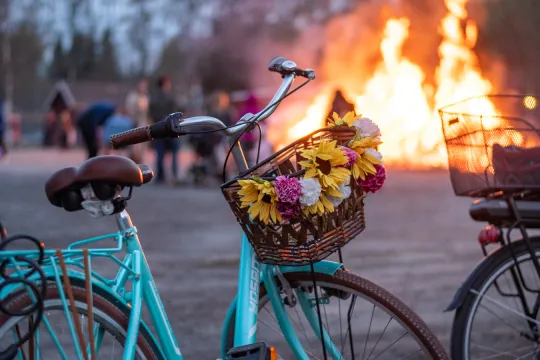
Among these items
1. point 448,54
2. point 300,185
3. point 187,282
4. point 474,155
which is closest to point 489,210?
point 474,155

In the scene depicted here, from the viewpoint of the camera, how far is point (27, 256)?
2.57 metres

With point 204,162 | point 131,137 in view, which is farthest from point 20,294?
point 204,162

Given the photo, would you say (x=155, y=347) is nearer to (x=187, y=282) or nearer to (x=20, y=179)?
(x=187, y=282)

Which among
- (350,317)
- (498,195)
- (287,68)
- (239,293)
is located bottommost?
(350,317)

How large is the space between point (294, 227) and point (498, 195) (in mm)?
1251

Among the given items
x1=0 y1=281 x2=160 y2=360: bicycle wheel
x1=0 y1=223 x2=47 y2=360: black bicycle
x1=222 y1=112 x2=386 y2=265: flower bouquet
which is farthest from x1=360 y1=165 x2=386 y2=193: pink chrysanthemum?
x1=0 y1=223 x2=47 y2=360: black bicycle

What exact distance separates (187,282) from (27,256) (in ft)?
13.9

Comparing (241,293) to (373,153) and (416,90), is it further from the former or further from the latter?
(416,90)

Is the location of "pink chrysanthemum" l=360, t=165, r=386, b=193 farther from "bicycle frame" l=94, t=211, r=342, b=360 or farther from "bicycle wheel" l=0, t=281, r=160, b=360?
"bicycle wheel" l=0, t=281, r=160, b=360

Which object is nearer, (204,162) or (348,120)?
(348,120)

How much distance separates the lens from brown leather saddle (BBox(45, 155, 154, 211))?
9.12 feet

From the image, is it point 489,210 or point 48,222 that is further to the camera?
point 48,222

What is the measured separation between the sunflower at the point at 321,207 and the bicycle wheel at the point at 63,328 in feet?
2.23

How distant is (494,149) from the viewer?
3.58 m
